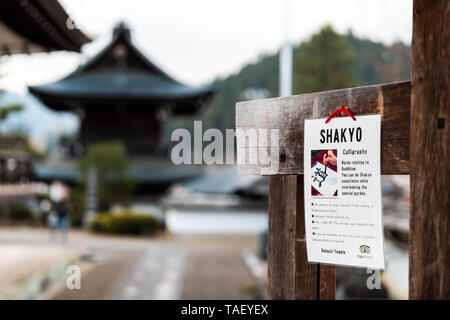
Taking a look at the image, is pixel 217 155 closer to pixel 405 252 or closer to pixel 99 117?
pixel 405 252

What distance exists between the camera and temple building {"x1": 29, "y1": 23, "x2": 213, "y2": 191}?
19828 mm

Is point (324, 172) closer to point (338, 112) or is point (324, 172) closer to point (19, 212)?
point (338, 112)

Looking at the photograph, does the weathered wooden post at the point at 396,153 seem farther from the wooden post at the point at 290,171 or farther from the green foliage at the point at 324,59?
the green foliage at the point at 324,59

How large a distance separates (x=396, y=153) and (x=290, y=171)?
1.38 ft

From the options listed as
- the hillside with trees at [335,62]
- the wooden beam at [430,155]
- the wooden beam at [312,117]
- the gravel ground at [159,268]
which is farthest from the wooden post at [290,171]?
the hillside with trees at [335,62]

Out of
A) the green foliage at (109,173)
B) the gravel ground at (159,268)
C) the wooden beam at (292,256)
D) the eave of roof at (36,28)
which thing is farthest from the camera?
the green foliage at (109,173)

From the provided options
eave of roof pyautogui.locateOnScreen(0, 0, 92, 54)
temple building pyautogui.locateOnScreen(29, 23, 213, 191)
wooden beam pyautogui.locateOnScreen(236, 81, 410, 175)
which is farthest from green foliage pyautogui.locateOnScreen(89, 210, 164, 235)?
wooden beam pyautogui.locateOnScreen(236, 81, 410, 175)

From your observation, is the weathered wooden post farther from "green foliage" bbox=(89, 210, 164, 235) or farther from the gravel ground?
"green foliage" bbox=(89, 210, 164, 235)

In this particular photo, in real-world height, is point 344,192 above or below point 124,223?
above

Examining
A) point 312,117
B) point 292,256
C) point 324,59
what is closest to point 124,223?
point 324,59

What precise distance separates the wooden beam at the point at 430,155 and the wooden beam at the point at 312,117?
0.31 ft

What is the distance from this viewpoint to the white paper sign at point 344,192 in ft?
5.31

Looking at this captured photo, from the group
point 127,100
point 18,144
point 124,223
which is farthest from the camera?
point 18,144

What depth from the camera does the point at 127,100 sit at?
65.2 feet
